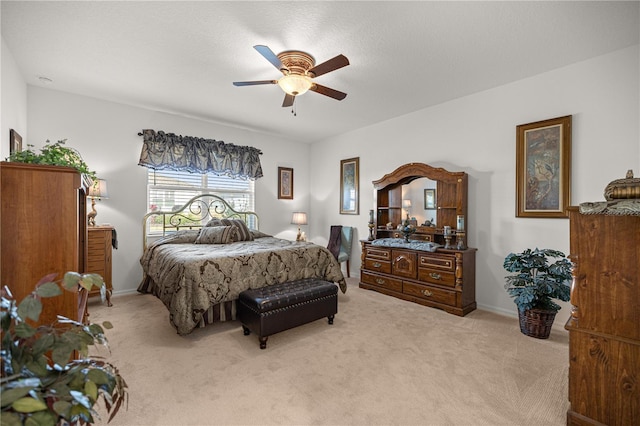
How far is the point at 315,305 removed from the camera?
10.0 ft

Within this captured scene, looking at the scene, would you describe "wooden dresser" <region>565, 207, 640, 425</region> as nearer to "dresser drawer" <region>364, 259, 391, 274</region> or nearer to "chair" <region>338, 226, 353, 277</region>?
"dresser drawer" <region>364, 259, 391, 274</region>

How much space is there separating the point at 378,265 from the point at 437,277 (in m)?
0.95

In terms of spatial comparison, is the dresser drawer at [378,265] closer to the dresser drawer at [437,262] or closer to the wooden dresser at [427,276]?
the wooden dresser at [427,276]

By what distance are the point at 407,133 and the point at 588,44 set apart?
2.26 metres

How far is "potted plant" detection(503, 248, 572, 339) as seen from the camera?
2.82 meters

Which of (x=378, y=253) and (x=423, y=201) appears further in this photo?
(x=378, y=253)

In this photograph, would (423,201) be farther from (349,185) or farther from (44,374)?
(44,374)

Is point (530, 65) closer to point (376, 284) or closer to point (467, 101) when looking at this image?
point (467, 101)

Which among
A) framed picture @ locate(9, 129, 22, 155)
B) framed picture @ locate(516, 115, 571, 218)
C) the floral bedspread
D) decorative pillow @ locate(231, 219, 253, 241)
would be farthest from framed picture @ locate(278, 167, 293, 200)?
framed picture @ locate(516, 115, 571, 218)

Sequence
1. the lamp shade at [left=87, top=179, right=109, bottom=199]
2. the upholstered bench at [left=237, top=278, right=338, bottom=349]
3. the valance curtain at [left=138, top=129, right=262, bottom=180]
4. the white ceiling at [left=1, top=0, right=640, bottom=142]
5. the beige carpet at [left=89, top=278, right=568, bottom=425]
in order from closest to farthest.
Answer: the beige carpet at [left=89, top=278, right=568, bottom=425] < the white ceiling at [left=1, top=0, right=640, bottom=142] < the upholstered bench at [left=237, top=278, right=338, bottom=349] < the lamp shade at [left=87, top=179, right=109, bottom=199] < the valance curtain at [left=138, top=129, right=262, bottom=180]

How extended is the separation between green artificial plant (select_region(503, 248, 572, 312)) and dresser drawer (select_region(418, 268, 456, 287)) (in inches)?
25.9

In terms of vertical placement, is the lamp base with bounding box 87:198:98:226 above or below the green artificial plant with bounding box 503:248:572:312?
above

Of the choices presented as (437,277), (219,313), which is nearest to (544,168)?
(437,277)

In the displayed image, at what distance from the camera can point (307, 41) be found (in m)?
2.62
